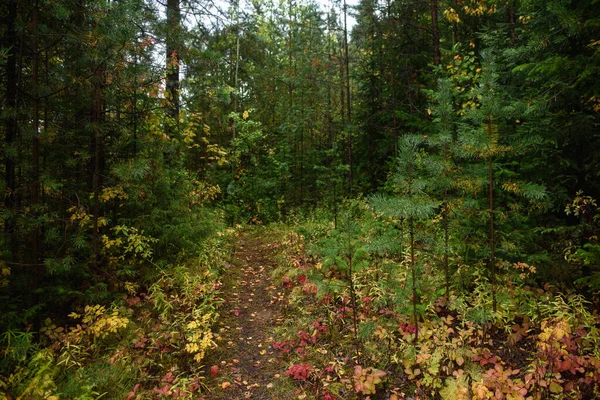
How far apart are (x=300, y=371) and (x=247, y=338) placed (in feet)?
5.15

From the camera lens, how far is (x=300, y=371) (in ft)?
14.7

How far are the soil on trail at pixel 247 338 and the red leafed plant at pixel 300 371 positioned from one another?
219 mm

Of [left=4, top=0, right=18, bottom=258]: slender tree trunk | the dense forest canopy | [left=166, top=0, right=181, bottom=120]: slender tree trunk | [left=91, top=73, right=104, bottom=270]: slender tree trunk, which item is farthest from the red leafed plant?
[left=166, top=0, right=181, bottom=120]: slender tree trunk

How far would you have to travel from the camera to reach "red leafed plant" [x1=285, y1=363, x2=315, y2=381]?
175 inches

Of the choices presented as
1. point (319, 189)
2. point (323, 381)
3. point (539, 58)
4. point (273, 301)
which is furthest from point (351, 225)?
point (319, 189)

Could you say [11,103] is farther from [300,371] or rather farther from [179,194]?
[300,371]

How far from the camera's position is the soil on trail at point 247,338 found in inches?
179

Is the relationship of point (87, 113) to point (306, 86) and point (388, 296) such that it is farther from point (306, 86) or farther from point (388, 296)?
point (306, 86)

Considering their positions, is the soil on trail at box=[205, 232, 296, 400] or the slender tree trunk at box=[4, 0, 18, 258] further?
the slender tree trunk at box=[4, 0, 18, 258]

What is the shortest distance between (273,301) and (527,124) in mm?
5871

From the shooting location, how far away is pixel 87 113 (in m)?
5.88

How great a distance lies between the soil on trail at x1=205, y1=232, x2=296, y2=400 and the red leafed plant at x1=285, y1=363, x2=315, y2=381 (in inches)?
8.6

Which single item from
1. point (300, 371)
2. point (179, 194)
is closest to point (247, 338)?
point (300, 371)

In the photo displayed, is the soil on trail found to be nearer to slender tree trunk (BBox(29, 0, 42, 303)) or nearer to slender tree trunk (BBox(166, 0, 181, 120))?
slender tree trunk (BBox(29, 0, 42, 303))
